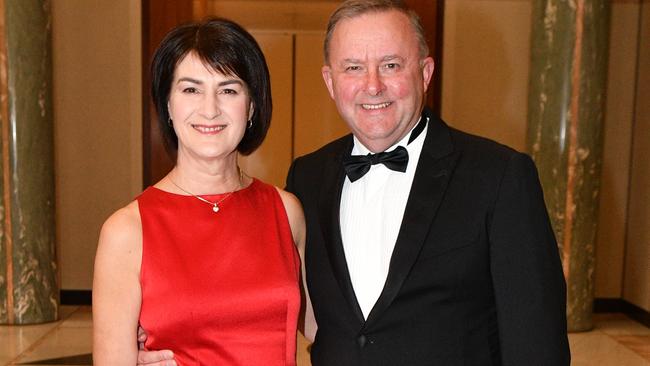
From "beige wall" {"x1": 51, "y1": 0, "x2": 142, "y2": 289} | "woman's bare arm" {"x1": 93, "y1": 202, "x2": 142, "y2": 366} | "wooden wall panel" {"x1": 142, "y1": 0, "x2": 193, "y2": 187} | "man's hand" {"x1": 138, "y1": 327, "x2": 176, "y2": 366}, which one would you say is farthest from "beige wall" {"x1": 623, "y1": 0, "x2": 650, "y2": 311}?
"woman's bare arm" {"x1": 93, "y1": 202, "x2": 142, "y2": 366}

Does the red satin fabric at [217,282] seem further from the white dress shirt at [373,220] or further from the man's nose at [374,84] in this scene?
the man's nose at [374,84]

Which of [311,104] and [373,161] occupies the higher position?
[373,161]

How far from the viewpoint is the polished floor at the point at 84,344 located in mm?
5445

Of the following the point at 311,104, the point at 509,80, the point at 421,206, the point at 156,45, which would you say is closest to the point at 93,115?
the point at 156,45

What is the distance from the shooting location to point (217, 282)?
234cm

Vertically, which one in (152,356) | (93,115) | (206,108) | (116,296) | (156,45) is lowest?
(152,356)

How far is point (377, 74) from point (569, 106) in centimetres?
419

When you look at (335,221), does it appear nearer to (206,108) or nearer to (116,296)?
(206,108)

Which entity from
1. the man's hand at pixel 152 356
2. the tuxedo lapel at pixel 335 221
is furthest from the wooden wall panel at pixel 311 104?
the man's hand at pixel 152 356

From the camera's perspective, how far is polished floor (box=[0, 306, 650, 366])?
5.45m

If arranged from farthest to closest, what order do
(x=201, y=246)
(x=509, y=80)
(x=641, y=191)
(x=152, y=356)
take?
(x=509, y=80) → (x=641, y=191) → (x=201, y=246) → (x=152, y=356)

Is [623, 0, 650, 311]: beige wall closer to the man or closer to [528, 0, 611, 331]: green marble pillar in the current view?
[528, 0, 611, 331]: green marble pillar

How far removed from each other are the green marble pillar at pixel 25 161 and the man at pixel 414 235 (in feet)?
14.4

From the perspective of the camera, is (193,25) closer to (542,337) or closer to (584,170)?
(542,337)
